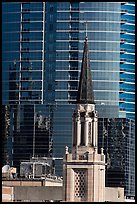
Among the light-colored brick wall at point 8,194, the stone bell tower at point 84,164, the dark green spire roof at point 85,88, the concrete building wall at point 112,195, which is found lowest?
the concrete building wall at point 112,195

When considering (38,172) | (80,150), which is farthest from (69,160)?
(38,172)

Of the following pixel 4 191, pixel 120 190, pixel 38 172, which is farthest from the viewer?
pixel 38 172

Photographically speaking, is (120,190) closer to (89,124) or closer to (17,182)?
(17,182)

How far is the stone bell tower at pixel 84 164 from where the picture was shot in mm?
124312

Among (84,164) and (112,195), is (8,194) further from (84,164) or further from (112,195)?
(112,195)

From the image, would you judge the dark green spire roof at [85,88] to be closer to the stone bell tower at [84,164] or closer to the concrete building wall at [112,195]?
the stone bell tower at [84,164]

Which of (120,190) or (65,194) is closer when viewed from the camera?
(65,194)

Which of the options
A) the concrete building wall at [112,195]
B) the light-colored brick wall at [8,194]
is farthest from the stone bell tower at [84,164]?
the concrete building wall at [112,195]

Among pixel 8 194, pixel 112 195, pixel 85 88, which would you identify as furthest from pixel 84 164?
pixel 112 195

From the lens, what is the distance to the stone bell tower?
408 ft

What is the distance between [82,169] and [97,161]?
1609 millimetres

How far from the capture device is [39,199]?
140 metres

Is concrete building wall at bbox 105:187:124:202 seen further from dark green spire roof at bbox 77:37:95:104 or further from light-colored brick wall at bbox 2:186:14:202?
dark green spire roof at bbox 77:37:95:104

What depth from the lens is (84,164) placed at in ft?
410
